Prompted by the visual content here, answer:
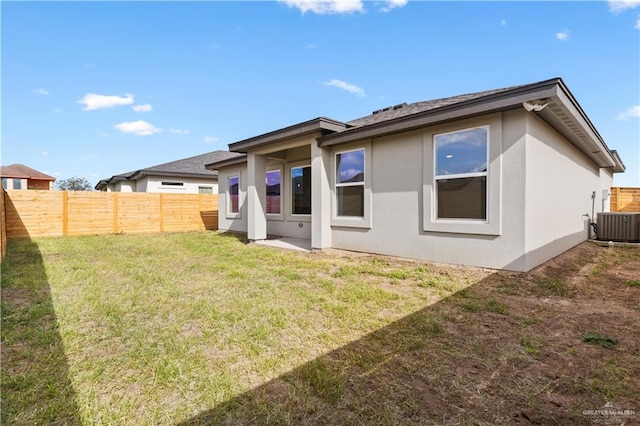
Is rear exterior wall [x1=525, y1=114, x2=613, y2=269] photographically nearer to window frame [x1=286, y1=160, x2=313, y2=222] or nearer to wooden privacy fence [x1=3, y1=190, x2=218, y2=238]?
window frame [x1=286, y1=160, x2=313, y2=222]

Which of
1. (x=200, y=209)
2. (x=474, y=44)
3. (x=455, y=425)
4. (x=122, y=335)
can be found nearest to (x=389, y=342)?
(x=455, y=425)

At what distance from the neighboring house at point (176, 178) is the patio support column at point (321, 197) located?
10.2 m

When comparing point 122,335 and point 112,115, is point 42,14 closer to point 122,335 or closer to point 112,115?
point 122,335

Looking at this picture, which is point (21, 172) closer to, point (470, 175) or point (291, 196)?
point (291, 196)

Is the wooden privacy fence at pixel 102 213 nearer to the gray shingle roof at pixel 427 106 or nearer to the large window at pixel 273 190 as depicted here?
the large window at pixel 273 190

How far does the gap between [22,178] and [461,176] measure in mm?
46241

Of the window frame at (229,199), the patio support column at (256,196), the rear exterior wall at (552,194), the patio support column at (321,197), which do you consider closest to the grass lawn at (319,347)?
the rear exterior wall at (552,194)

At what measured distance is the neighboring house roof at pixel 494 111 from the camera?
15.4 feet

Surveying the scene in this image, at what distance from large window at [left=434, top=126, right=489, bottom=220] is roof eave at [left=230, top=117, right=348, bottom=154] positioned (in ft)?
8.58

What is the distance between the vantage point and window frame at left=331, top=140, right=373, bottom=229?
709 cm

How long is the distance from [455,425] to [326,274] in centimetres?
395

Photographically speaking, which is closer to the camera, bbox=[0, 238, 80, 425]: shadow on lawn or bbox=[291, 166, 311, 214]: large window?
bbox=[0, 238, 80, 425]: shadow on lawn

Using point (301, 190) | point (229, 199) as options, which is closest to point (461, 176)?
point (301, 190)

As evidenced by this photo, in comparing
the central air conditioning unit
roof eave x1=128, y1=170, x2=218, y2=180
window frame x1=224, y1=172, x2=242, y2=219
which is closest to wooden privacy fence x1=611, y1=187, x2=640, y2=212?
the central air conditioning unit
